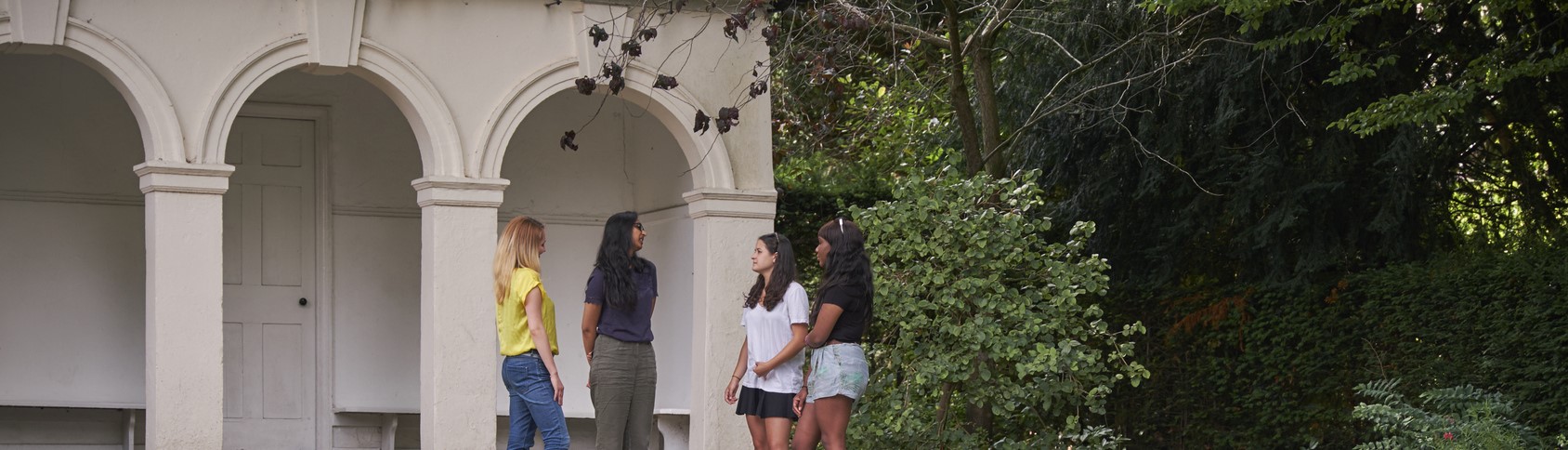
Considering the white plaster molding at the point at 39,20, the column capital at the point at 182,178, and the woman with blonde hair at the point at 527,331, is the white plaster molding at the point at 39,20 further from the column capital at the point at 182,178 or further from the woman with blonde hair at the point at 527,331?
the woman with blonde hair at the point at 527,331

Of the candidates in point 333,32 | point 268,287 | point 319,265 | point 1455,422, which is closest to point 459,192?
point 333,32

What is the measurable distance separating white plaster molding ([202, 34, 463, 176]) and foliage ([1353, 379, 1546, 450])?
507 centimetres

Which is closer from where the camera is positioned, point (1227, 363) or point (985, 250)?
point (985, 250)

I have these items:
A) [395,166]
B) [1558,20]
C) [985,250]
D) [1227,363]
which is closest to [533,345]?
[985,250]

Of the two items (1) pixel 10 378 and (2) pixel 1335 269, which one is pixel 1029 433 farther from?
(1) pixel 10 378

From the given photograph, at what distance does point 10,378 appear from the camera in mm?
9148

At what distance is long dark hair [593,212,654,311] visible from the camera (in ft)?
23.3

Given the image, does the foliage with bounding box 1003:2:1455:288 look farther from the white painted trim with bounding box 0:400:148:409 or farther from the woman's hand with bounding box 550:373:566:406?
the white painted trim with bounding box 0:400:148:409

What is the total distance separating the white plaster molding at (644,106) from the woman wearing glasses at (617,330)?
1.84 metres

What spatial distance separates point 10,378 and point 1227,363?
7622 millimetres

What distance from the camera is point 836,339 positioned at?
22.9 ft

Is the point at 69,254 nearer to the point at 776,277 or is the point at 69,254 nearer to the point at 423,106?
the point at 423,106

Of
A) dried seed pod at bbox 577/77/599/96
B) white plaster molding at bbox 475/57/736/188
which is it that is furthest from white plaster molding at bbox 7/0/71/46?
dried seed pod at bbox 577/77/599/96

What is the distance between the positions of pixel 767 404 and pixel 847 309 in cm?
57
